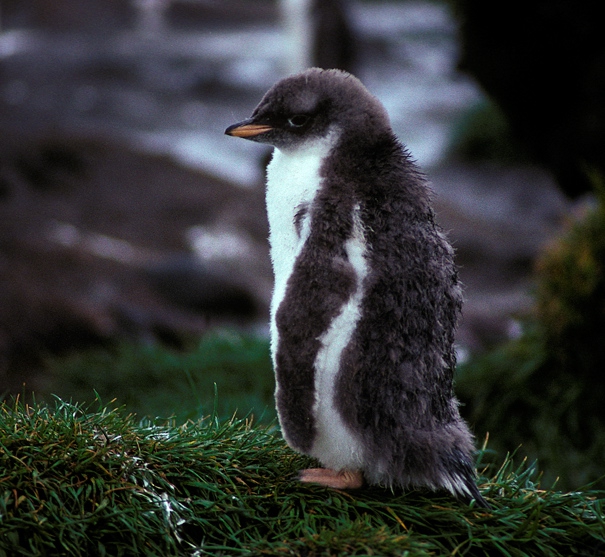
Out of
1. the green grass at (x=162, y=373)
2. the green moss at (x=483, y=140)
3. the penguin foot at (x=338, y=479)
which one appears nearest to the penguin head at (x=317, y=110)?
the penguin foot at (x=338, y=479)

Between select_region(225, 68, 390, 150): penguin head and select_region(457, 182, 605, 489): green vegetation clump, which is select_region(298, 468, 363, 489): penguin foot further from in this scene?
select_region(457, 182, 605, 489): green vegetation clump

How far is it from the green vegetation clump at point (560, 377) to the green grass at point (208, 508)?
2.05 m

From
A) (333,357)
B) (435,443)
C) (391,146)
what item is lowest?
Result: (435,443)

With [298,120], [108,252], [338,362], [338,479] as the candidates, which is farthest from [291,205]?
[108,252]

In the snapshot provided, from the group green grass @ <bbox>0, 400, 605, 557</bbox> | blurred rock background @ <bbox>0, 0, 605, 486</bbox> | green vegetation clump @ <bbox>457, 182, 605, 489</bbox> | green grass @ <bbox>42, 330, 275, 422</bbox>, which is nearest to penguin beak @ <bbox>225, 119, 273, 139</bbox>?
blurred rock background @ <bbox>0, 0, 605, 486</bbox>

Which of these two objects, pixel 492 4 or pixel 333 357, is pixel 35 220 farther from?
pixel 333 357

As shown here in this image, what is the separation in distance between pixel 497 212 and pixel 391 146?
10.4m

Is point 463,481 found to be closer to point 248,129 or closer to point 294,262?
Result: point 294,262

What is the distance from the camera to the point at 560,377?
4723 mm

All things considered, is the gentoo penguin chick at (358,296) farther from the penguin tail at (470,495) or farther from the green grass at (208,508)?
the green grass at (208,508)

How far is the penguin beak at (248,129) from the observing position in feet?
7.48

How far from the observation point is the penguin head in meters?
2.22

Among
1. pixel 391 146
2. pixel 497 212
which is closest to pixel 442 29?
pixel 497 212

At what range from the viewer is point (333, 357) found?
7.09 ft
